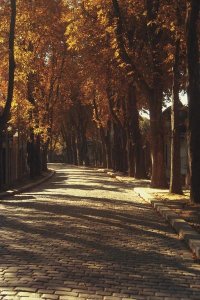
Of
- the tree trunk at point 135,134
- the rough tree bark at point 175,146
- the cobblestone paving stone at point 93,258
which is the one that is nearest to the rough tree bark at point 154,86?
the rough tree bark at point 175,146

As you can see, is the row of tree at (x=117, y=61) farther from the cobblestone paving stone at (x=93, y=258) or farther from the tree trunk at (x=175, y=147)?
the cobblestone paving stone at (x=93, y=258)

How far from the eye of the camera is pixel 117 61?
A: 80.6ft

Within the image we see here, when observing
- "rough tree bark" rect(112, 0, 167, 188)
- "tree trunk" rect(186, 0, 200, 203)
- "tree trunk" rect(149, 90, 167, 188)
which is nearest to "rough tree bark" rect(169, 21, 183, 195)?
"rough tree bark" rect(112, 0, 167, 188)

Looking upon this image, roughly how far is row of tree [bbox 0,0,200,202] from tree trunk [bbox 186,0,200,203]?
0.03 metres

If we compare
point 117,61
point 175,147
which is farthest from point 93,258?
point 117,61

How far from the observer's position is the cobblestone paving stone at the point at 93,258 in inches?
263

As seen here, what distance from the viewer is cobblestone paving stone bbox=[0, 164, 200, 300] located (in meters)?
6.67

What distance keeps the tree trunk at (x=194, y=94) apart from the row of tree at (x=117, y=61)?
27 mm

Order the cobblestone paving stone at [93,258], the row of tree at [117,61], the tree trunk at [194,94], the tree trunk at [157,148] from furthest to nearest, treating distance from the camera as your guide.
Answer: the tree trunk at [157,148] → the row of tree at [117,61] → the tree trunk at [194,94] → the cobblestone paving stone at [93,258]

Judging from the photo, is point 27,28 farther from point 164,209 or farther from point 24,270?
point 24,270

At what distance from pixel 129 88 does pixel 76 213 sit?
19.7 m

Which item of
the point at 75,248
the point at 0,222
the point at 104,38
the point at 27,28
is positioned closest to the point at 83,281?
the point at 75,248

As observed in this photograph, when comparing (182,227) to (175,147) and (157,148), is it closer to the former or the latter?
(175,147)

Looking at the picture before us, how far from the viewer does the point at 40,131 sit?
33.9 metres
